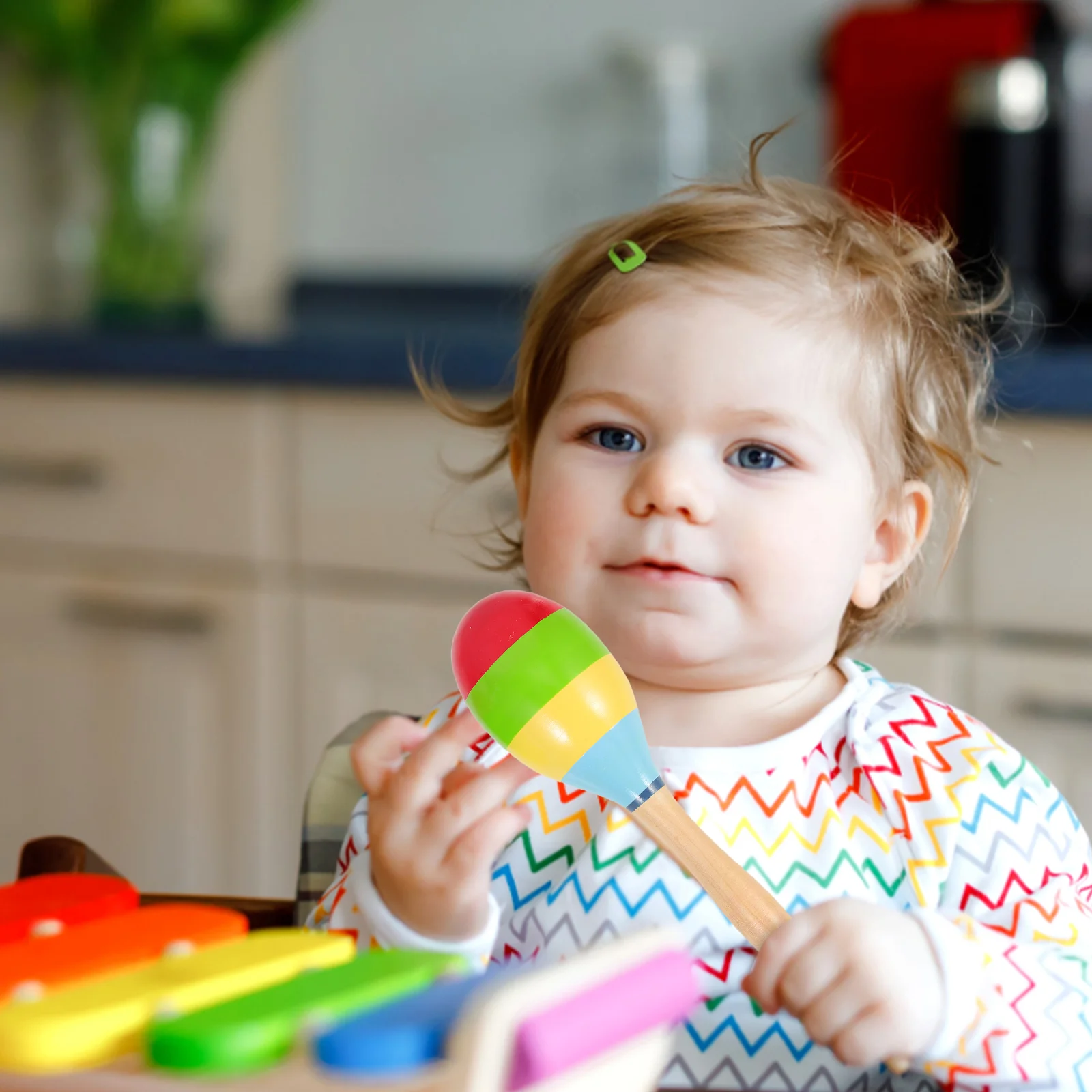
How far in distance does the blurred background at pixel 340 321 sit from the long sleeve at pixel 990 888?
0.67 m

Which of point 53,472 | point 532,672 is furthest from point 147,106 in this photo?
point 532,672

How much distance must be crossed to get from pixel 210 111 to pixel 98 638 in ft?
2.57

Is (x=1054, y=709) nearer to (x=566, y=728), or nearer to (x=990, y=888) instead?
(x=990, y=888)

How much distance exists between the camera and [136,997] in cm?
53

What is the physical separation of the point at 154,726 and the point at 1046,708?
3.43 ft

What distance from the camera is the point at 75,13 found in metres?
2.17

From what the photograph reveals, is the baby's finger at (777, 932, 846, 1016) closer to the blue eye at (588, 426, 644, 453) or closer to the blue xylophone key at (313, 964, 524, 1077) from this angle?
the blue xylophone key at (313, 964, 524, 1077)

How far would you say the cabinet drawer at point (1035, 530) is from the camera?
4.83 feet

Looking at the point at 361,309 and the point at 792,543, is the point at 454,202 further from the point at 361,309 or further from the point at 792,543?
the point at 792,543

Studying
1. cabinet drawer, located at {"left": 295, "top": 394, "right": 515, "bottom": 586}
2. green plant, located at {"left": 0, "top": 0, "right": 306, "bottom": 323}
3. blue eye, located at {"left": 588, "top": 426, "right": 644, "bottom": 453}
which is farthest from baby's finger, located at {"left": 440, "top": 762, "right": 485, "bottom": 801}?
green plant, located at {"left": 0, "top": 0, "right": 306, "bottom": 323}

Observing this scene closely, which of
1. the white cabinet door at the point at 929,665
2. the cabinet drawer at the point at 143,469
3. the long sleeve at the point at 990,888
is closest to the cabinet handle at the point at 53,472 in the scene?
the cabinet drawer at the point at 143,469

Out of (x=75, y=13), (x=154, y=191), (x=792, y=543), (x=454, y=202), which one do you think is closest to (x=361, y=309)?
(x=454, y=202)

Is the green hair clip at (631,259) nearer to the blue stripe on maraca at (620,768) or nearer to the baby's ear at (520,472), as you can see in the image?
the baby's ear at (520,472)

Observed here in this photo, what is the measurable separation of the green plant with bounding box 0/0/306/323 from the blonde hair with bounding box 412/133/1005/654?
1.36 meters
